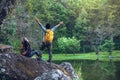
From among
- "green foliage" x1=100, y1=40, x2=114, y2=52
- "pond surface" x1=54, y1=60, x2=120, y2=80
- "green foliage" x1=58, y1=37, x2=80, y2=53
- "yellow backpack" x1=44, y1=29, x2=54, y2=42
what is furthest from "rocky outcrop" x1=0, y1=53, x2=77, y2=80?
"green foliage" x1=58, y1=37, x2=80, y2=53

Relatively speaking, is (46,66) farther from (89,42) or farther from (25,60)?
(89,42)

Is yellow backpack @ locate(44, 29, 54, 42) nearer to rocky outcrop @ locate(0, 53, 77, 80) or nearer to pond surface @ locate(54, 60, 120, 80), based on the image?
rocky outcrop @ locate(0, 53, 77, 80)

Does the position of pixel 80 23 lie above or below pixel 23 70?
below

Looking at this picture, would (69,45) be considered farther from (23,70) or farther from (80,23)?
(23,70)

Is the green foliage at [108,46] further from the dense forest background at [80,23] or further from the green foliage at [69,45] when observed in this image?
the green foliage at [69,45]

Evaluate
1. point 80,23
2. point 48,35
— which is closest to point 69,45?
point 80,23

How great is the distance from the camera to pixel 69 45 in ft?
239

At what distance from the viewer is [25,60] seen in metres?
16.5

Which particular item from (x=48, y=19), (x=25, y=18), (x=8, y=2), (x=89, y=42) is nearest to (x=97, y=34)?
(x=89, y=42)

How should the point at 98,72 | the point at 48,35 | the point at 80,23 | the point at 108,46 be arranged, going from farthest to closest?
1. the point at 80,23
2. the point at 108,46
3. the point at 98,72
4. the point at 48,35

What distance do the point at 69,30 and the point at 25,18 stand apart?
103 feet

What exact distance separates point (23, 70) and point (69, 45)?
5689 centimetres

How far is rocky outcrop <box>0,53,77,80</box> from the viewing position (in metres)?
15.2

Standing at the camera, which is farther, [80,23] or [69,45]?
[80,23]
